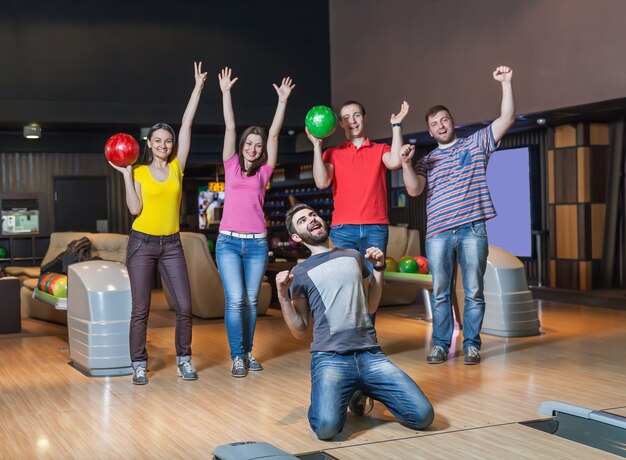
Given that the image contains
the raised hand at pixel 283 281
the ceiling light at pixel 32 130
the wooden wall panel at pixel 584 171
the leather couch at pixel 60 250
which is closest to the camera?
the raised hand at pixel 283 281

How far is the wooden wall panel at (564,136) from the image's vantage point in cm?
1041

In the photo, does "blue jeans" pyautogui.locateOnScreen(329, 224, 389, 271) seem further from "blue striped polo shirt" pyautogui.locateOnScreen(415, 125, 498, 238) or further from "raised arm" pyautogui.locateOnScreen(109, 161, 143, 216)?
"raised arm" pyautogui.locateOnScreen(109, 161, 143, 216)

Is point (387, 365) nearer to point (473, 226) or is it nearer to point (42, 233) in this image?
point (473, 226)

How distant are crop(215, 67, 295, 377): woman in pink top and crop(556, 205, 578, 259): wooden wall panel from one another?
20.4ft

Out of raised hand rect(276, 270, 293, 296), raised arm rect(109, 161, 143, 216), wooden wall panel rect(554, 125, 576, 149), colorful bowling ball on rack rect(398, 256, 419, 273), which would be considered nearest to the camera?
raised hand rect(276, 270, 293, 296)

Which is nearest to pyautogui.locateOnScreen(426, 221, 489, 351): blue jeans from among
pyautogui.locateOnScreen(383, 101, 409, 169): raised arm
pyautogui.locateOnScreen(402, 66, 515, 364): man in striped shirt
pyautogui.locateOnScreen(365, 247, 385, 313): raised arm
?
pyautogui.locateOnScreen(402, 66, 515, 364): man in striped shirt

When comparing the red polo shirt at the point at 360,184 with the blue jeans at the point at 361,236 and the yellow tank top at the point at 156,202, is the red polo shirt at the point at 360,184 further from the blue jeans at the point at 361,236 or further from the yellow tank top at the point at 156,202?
the yellow tank top at the point at 156,202

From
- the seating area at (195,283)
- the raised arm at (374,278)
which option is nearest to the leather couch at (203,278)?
the seating area at (195,283)

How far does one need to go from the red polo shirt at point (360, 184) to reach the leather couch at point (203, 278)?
10.5ft

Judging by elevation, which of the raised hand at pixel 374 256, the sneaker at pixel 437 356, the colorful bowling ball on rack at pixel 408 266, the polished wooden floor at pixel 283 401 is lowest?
the polished wooden floor at pixel 283 401

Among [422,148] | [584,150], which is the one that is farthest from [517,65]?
[422,148]

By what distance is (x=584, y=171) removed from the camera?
10.3 meters

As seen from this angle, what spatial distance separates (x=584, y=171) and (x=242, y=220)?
20.8 feet

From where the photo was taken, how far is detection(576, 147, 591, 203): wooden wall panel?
10297 millimetres
